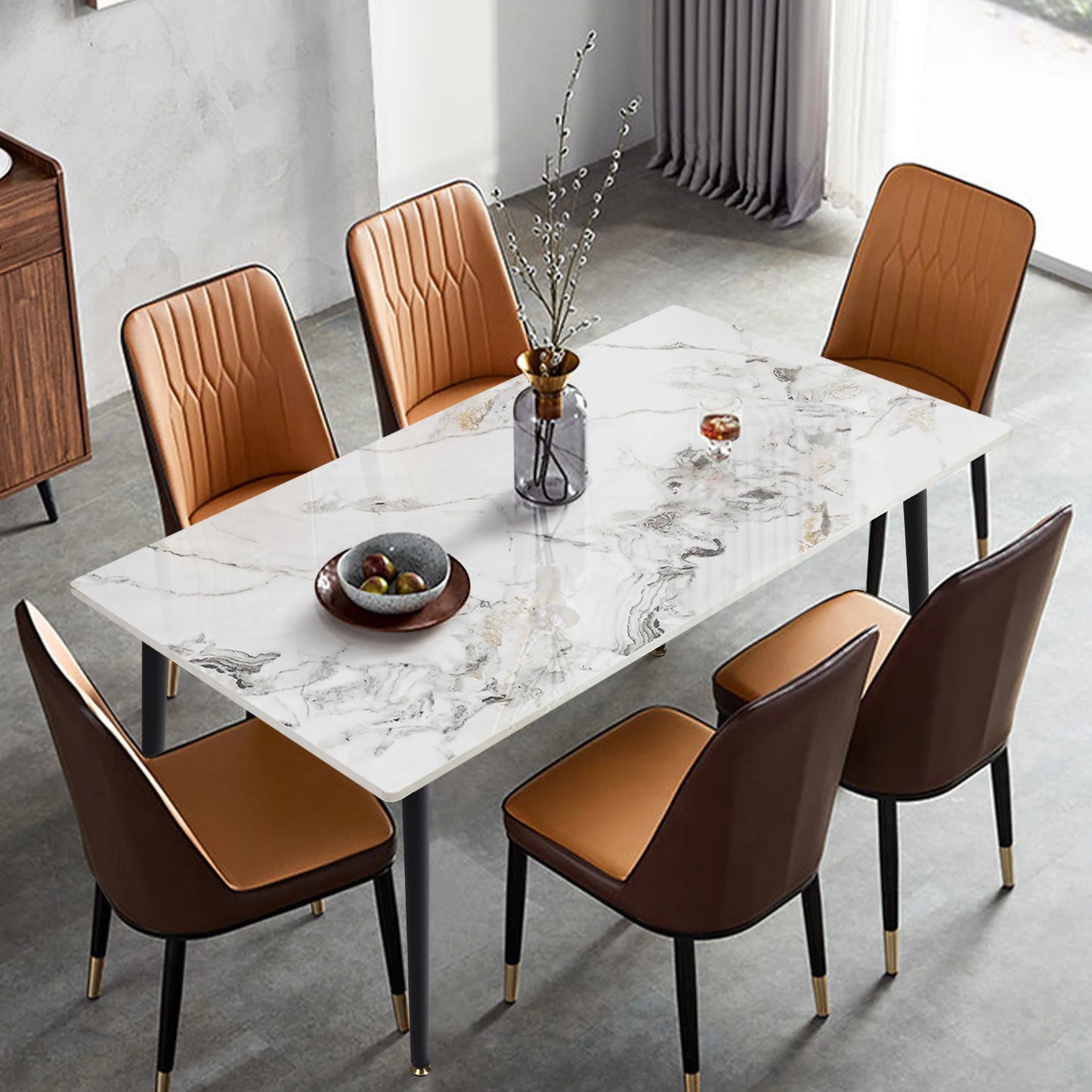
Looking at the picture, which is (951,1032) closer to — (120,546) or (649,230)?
(120,546)

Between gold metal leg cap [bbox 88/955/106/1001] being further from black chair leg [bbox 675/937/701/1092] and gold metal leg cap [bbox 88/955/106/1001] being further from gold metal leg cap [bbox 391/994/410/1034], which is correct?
black chair leg [bbox 675/937/701/1092]

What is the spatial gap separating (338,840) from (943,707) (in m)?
1.00

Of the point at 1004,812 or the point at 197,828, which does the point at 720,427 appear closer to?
the point at 1004,812

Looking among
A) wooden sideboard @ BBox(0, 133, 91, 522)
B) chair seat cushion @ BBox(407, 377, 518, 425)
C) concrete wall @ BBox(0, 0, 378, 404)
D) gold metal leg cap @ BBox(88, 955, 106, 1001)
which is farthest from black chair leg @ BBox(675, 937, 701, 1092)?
concrete wall @ BBox(0, 0, 378, 404)

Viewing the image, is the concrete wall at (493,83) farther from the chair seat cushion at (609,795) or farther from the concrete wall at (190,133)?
the chair seat cushion at (609,795)

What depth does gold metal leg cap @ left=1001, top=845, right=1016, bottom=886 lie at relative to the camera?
3.54 meters

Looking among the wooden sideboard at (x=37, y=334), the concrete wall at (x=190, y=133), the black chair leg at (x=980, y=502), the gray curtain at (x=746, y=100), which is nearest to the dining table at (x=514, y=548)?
the black chair leg at (x=980, y=502)

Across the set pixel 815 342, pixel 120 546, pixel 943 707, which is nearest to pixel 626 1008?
pixel 943 707

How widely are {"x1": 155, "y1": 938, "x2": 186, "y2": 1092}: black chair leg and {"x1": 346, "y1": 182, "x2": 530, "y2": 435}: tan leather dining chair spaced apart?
1478 millimetres

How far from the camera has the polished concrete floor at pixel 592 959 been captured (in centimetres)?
321

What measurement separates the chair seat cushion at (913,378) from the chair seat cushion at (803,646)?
78 centimetres

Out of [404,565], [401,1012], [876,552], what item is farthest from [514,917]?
[876,552]

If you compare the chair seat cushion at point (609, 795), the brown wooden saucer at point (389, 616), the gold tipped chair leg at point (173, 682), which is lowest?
the gold tipped chair leg at point (173, 682)

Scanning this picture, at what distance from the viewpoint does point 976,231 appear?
4.18 m
